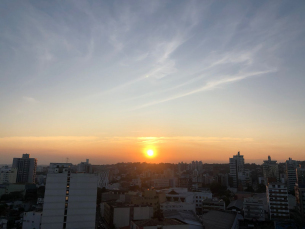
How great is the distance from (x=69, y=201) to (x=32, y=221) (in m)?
7.29

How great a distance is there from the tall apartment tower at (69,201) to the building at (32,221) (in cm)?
604

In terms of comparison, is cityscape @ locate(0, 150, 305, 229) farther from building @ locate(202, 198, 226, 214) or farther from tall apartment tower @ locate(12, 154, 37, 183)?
tall apartment tower @ locate(12, 154, 37, 183)

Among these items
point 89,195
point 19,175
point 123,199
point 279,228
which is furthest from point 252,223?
point 19,175

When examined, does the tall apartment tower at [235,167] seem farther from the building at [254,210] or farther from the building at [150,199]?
the building at [150,199]

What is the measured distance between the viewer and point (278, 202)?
25.7 metres

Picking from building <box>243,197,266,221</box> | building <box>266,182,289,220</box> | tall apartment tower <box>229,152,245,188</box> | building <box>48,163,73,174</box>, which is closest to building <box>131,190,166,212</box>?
building <box>243,197,266,221</box>

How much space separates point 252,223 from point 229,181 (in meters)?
36.6

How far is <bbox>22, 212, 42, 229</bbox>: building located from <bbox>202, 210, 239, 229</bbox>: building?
47.5 feet

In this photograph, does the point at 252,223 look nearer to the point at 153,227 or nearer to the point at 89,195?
the point at 153,227

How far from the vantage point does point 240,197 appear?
40.7m

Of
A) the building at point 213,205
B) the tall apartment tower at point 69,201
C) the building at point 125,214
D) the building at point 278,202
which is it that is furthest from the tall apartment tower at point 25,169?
the building at point 278,202

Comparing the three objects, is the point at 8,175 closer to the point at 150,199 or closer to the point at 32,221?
the point at 32,221

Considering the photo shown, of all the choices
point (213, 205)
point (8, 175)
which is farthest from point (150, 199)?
point (8, 175)

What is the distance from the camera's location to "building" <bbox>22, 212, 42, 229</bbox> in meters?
20.4
